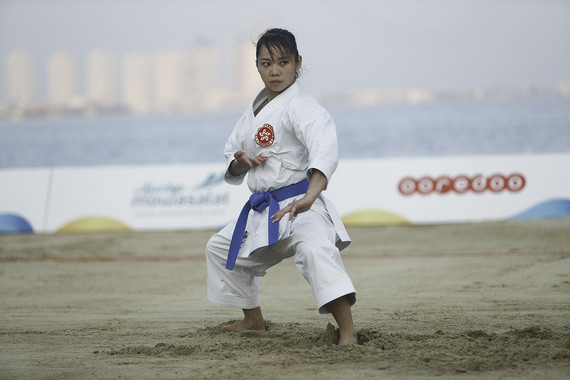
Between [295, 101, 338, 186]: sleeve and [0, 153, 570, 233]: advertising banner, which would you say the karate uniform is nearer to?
[295, 101, 338, 186]: sleeve

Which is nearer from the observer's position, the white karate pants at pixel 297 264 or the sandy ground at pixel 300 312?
the sandy ground at pixel 300 312

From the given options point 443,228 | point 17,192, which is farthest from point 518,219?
point 17,192

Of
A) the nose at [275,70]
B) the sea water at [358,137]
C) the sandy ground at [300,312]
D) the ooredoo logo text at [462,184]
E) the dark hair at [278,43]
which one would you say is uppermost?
the sea water at [358,137]

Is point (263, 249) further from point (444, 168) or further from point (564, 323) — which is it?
point (444, 168)

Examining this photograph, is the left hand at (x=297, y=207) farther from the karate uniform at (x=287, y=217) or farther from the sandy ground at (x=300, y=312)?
the sandy ground at (x=300, y=312)

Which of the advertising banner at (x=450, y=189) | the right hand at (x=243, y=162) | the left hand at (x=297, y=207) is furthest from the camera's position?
the advertising banner at (x=450, y=189)

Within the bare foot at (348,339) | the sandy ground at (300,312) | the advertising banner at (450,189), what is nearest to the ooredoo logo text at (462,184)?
the advertising banner at (450,189)

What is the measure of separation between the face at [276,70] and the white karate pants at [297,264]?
2.22 feet

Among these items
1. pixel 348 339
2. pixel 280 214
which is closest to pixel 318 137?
pixel 280 214

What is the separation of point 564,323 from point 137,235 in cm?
697

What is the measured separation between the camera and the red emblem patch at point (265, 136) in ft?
13.1

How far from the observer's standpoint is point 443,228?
10.1 m

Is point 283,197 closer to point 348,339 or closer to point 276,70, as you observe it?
point 276,70

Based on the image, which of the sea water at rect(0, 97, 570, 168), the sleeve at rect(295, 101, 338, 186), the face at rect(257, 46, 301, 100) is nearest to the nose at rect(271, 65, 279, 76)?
the face at rect(257, 46, 301, 100)
